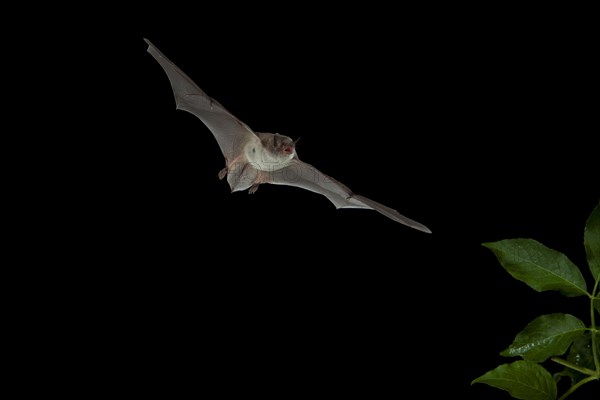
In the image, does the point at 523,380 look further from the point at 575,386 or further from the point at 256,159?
the point at 256,159

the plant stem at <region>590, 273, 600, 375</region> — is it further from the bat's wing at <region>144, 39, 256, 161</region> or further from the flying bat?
the bat's wing at <region>144, 39, 256, 161</region>

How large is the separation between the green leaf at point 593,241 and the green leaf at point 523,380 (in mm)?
364

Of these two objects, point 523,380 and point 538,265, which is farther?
point 538,265

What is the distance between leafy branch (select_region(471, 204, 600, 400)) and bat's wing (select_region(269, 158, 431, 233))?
1.10 metres

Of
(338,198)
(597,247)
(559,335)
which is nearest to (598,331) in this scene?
(559,335)

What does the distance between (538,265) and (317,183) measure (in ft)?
5.35

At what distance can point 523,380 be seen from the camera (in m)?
1.99

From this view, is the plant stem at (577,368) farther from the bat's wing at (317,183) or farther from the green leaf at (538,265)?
the bat's wing at (317,183)

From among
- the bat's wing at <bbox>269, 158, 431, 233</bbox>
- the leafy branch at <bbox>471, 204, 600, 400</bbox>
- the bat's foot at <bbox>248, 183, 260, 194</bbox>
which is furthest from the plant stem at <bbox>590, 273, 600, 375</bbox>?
the bat's foot at <bbox>248, 183, 260, 194</bbox>

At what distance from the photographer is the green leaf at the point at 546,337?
6.66ft

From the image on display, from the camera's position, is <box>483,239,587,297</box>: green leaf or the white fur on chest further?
the white fur on chest

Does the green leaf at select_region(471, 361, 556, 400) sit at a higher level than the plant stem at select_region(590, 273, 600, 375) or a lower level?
lower

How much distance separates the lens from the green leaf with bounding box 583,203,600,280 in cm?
207

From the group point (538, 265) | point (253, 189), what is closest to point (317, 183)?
point (253, 189)
